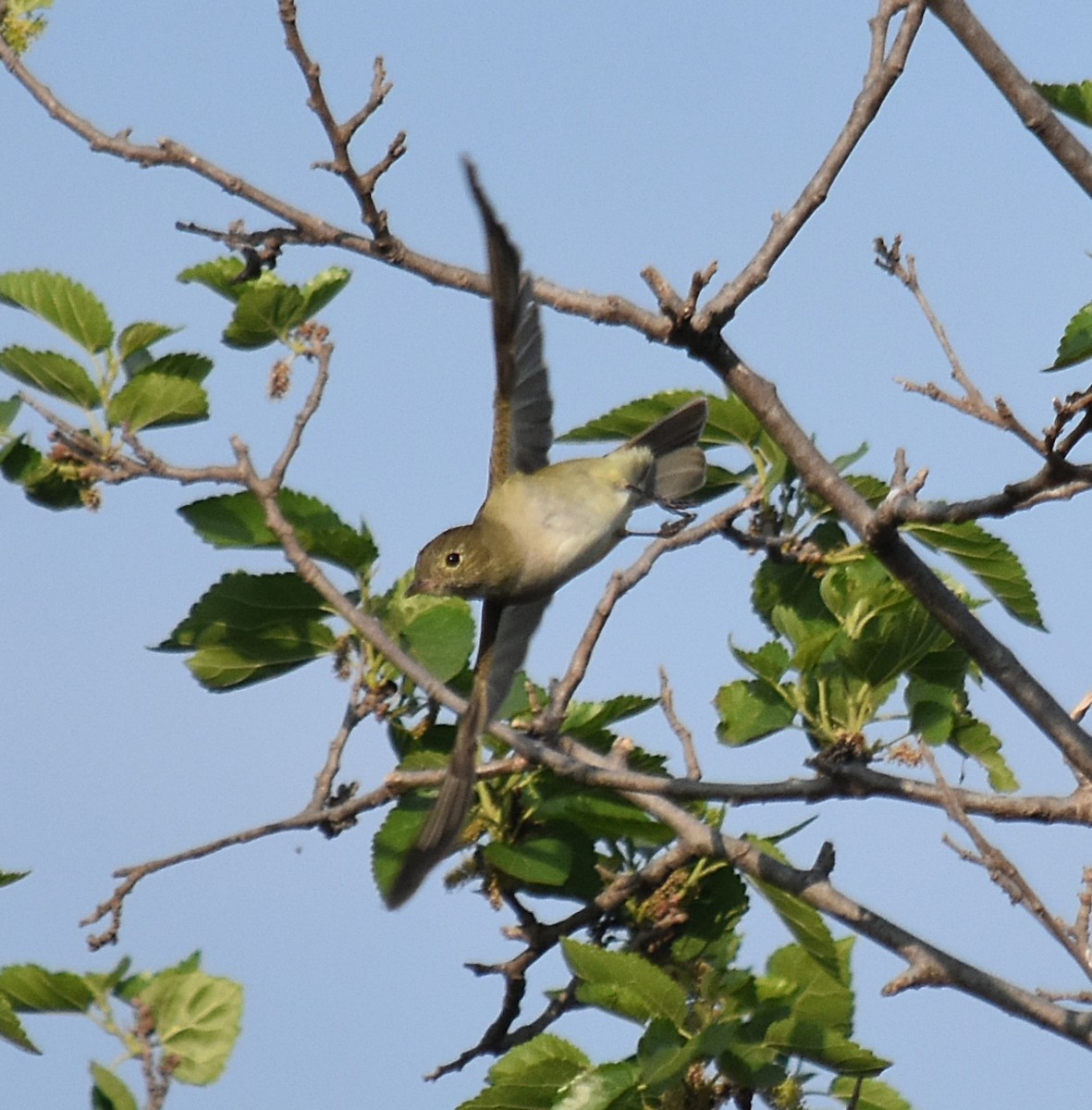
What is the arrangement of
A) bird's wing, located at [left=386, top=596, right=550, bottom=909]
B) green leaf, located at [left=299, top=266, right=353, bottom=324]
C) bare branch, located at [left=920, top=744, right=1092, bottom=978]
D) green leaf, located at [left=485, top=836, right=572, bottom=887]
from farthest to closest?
green leaf, located at [left=299, top=266, right=353, bottom=324]
green leaf, located at [left=485, top=836, right=572, bottom=887]
bird's wing, located at [left=386, top=596, right=550, bottom=909]
bare branch, located at [left=920, top=744, right=1092, bottom=978]

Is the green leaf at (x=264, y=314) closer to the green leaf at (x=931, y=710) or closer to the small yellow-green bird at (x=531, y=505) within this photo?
the small yellow-green bird at (x=531, y=505)

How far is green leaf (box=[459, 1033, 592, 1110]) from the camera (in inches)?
178

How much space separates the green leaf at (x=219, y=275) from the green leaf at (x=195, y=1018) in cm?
219

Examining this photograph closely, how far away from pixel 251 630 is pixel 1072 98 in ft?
9.43

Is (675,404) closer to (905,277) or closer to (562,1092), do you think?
(905,277)

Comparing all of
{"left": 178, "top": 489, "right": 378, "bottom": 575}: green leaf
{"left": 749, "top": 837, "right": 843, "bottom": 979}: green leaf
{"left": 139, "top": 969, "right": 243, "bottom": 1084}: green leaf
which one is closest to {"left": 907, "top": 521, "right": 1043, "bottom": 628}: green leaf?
{"left": 749, "top": 837, "right": 843, "bottom": 979}: green leaf

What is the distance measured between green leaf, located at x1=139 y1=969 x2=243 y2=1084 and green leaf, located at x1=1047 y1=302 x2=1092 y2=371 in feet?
9.23

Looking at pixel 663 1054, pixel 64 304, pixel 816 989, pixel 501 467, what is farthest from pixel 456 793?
pixel 64 304

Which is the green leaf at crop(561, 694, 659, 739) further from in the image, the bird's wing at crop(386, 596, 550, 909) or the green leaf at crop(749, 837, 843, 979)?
the green leaf at crop(749, 837, 843, 979)

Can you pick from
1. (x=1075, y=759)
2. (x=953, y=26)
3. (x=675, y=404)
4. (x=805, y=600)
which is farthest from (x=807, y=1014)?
(x=953, y=26)

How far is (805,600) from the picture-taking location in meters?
5.53

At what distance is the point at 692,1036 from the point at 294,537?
179 cm

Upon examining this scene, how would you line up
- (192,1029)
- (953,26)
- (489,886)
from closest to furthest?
(953,26) → (192,1029) → (489,886)

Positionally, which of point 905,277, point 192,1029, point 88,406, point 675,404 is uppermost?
point 88,406
